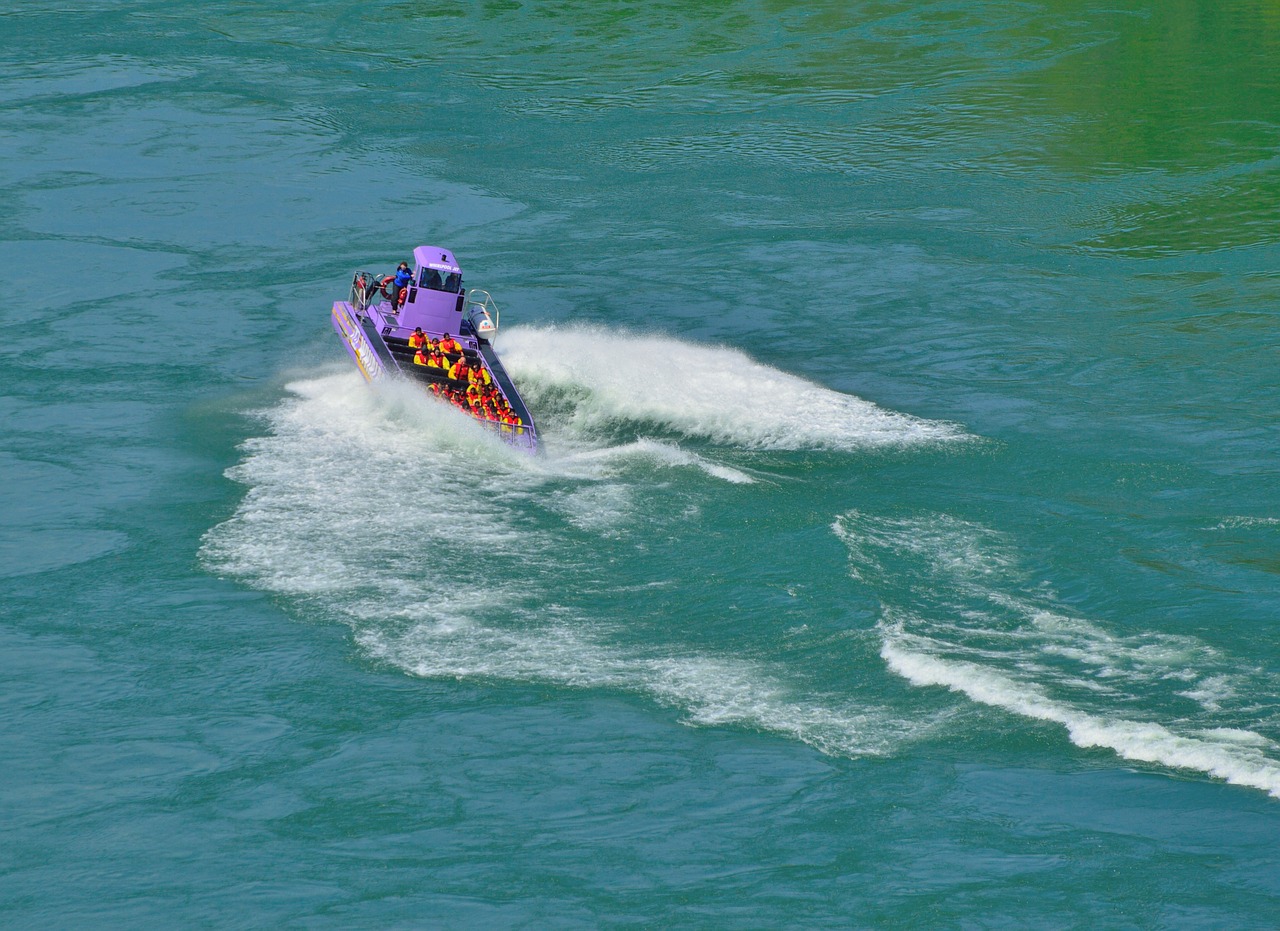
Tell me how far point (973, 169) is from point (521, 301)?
14227mm

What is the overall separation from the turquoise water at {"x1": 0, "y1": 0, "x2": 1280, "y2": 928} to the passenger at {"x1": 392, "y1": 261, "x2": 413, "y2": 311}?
1.56 meters

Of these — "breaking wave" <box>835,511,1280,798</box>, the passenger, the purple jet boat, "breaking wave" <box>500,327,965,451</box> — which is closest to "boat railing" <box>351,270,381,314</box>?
the purple jet boat

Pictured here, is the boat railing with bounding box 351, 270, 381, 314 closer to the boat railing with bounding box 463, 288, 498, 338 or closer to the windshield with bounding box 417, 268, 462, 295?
the windshield with bounding box 417, 268, 462, 295

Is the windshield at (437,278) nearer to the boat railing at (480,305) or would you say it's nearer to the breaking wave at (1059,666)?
the boat railing at (480,305)

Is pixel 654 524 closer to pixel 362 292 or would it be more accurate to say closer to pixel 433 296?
pixel 433 296

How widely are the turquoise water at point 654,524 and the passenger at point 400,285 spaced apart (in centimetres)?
156

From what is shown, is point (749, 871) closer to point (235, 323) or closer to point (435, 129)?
point (235, 323)

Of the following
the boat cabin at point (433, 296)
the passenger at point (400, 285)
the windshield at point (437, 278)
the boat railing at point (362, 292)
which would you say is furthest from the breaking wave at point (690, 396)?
the boat railing at point (362, 292)

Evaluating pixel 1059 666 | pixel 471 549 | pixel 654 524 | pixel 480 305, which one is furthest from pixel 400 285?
pixel 1059 666

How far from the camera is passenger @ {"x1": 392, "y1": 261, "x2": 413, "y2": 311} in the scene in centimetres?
2712

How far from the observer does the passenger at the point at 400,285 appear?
A: 89.0ft

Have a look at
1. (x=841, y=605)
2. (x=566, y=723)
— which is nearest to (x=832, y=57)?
(x=841, y=605)

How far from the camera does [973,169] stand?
128 feet

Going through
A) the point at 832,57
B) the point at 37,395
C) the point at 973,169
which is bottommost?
the point at 37,395
